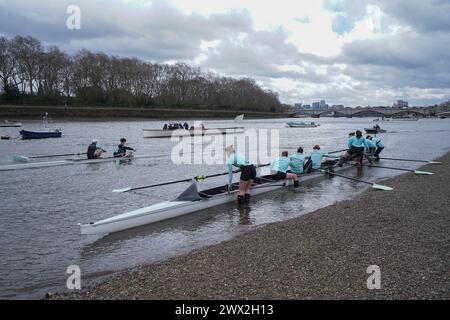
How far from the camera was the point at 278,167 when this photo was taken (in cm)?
1725

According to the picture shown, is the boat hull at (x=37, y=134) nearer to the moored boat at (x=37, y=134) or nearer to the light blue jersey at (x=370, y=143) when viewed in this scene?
the moored boat at (x=37, y=134)

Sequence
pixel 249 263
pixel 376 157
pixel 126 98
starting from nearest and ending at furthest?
pixel 249 263, pixel 376 157, pixel 126 98

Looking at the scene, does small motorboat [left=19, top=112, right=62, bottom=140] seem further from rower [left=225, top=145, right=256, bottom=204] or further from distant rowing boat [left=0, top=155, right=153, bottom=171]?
rower [left=225, top=145, right=256, bottom=204]

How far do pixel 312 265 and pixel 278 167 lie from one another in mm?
10128

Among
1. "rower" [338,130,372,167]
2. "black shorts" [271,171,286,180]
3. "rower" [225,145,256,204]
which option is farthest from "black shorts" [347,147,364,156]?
"rower" [225,145,256,204]

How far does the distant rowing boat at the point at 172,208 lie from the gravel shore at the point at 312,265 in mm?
2913

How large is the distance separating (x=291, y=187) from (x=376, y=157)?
39.0ft

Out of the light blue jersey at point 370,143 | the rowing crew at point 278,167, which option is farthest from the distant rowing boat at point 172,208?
the light blue jersey at point 370,143

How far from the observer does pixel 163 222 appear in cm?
1212

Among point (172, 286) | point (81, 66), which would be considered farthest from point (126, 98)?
point (172, 286)

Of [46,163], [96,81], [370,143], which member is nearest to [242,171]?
[46,163]

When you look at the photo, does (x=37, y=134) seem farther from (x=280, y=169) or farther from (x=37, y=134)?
(x=280, y=169)

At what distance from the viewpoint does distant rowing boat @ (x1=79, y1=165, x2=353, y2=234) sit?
34.6 ft
